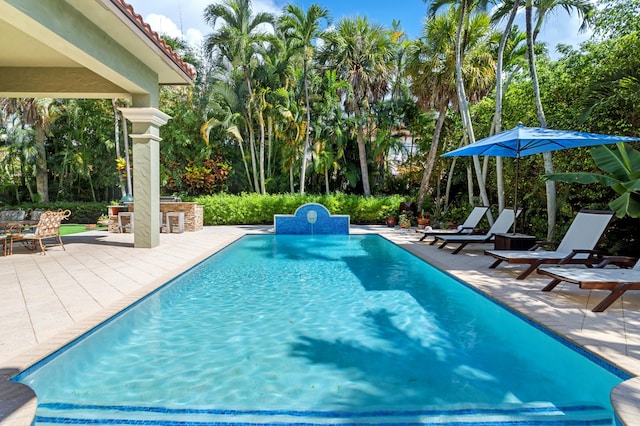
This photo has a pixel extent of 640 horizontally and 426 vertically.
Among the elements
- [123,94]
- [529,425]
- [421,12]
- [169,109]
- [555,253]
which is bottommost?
[529,425]

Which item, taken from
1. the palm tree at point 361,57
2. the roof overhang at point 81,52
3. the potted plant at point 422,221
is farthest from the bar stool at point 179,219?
the palm tree at point 361,57

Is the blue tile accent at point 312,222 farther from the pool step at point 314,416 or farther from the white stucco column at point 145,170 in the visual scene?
the pool step at point 314,416

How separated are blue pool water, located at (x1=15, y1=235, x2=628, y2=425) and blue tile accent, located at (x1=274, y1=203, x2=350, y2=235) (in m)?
8.60

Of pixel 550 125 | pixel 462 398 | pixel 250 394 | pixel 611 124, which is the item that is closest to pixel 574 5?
pixel 550 125

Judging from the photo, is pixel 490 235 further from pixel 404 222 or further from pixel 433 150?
pixel 433 150

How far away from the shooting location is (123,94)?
9.68 metres

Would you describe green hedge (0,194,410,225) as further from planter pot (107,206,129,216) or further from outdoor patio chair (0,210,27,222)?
outdoor patio chair (0,210,27,222)

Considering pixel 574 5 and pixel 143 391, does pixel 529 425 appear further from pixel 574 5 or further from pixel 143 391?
pixel 574 5

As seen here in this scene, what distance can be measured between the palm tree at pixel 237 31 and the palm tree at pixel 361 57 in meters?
3.44

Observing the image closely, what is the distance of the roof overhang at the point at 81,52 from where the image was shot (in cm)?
589

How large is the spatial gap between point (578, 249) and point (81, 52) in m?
9.35

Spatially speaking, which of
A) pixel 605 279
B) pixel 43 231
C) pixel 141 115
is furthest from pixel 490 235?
pixel 43 231

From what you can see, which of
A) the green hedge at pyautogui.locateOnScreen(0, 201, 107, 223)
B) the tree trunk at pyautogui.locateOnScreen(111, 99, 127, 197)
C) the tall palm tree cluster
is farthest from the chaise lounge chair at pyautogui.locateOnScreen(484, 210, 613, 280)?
the tree trunk at pyautogui.locateOnScreen(111, 99, 127, 197)

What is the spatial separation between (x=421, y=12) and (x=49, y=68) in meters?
13.6
